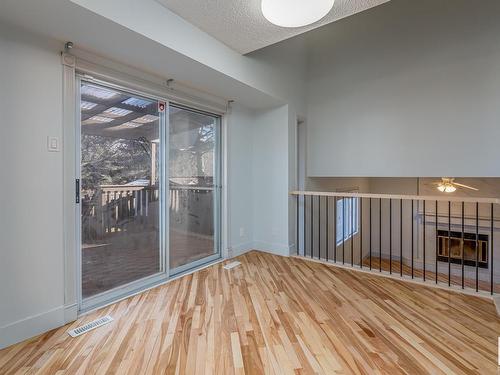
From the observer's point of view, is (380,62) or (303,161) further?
(303,161)

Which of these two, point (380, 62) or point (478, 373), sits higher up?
point (380, 62)

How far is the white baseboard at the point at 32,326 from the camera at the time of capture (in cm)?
167

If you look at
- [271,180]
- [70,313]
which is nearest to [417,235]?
[271,180]

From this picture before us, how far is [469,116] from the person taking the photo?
304 cm

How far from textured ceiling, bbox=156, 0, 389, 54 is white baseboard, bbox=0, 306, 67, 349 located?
247 centimetres

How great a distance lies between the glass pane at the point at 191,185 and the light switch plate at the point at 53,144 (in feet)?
3.53

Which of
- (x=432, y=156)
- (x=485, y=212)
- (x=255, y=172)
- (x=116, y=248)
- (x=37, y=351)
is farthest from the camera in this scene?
(x=485, y=212)

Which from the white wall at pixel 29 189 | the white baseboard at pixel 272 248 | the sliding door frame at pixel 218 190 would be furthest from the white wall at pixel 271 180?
the white wall at pixel 29 189

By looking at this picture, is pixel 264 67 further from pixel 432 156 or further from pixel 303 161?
pixel 432 156

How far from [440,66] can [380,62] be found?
71 cm

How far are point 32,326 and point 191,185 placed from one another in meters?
1.83

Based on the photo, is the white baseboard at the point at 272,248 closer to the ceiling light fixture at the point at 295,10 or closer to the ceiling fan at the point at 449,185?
the ceiling light fixture at the point at 295,10

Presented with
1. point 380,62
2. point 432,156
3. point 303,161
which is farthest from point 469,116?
point 303,161

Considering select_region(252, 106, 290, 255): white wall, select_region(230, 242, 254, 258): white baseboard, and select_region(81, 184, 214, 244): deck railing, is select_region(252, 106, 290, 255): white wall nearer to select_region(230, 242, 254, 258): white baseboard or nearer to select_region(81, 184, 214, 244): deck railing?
select_region(230, 242, 254, 258): white baseboard
